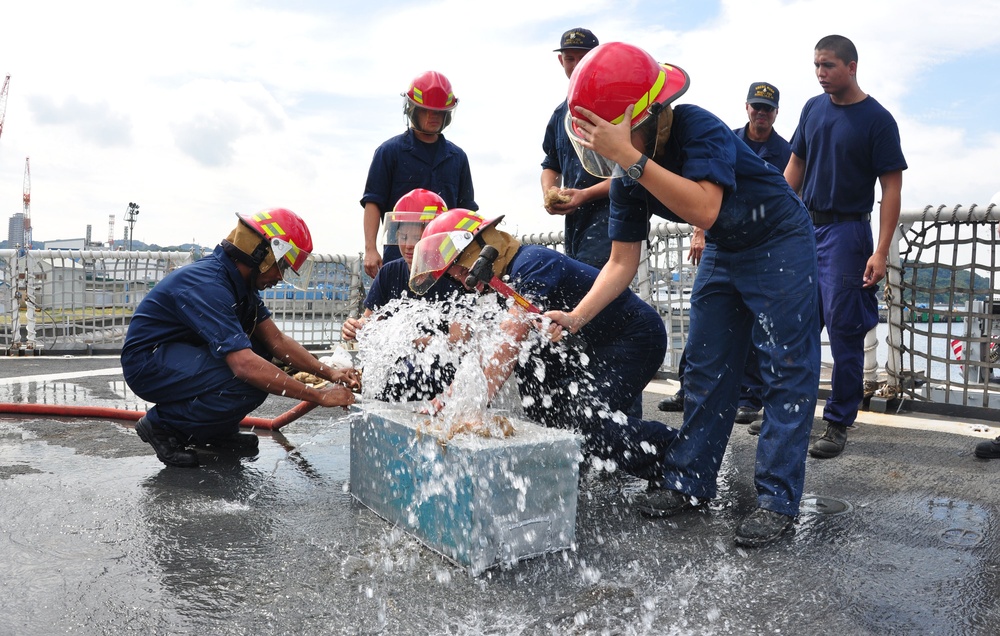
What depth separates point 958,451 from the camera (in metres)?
4.26

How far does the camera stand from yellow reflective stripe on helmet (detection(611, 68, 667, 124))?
268 cm

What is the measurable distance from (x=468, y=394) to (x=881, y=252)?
9.29ft

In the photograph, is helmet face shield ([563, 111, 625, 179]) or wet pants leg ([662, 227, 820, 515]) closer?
helmet face shield ([563, 111, 625, 179])

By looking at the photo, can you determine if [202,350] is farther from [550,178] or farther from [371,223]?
[550,178]

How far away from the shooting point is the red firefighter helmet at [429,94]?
5.05 meters

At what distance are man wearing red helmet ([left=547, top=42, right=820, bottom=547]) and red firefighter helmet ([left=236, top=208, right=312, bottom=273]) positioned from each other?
1.68 meters

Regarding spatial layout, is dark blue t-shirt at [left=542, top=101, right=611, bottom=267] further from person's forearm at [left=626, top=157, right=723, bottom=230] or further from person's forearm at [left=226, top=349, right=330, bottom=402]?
person's forearm at [left=226, top=349, right=330, bottom=402]

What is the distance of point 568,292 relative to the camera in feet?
11.4

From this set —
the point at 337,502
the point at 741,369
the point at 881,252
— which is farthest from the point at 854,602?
the point at 881,252

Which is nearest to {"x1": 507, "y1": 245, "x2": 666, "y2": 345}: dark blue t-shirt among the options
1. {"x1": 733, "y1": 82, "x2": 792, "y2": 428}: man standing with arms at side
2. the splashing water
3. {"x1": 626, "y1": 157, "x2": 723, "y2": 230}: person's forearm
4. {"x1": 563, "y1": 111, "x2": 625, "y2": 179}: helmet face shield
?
the splashing water

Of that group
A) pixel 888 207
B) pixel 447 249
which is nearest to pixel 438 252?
pixel 447 249

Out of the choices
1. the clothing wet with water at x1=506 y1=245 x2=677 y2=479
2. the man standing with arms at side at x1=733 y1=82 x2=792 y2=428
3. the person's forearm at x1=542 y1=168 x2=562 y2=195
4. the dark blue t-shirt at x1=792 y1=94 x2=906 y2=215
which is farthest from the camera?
the man standing with arms at side at x1=733 y1=82 x2=792 y2=428

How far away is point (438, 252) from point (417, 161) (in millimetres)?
2161

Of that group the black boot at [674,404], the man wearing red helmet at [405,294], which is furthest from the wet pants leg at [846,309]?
the man wearing red helmet at [405,294]
